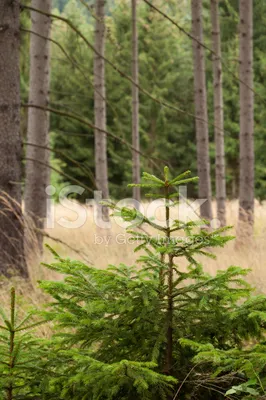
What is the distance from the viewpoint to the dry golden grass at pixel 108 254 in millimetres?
5367

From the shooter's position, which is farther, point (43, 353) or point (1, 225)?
point (1, 225)

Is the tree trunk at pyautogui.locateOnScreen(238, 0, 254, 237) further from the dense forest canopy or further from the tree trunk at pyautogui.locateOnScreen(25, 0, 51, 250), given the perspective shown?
the dense forest canopy

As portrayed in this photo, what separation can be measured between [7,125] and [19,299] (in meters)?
1.60

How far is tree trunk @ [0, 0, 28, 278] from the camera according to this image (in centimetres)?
501

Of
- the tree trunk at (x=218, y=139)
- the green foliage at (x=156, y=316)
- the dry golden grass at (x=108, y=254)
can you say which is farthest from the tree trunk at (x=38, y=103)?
the green foliage at (x=156, y=316)

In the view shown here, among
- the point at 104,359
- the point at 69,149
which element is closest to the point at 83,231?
the point at 104,359

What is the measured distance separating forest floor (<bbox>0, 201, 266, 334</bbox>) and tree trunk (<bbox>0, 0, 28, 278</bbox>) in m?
0.39

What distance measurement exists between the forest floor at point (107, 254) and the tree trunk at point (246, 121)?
0.31 metres

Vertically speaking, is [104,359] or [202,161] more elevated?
[202,161]

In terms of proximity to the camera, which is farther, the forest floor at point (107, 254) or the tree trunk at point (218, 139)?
the tree trunk at point (218, 139)

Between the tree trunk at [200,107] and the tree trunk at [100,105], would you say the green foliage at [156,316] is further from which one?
the tree trunk at [100,105]

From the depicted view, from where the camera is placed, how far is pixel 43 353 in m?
2.23

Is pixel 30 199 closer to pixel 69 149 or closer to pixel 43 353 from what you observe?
pixel 43 353

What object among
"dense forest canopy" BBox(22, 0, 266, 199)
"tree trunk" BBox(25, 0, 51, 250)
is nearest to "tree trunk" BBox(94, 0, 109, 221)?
"tree trunk" BBox(25, 0, 51, 250)
